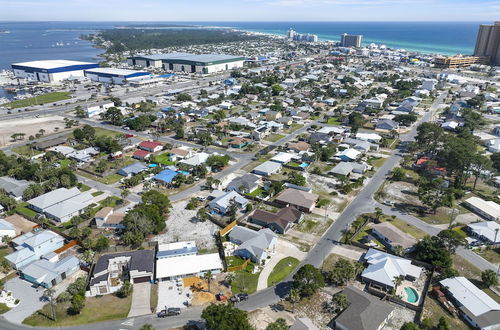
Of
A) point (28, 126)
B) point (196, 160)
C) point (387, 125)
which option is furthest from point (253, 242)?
point (28, 126)

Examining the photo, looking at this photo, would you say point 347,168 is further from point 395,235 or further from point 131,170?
point 131,170

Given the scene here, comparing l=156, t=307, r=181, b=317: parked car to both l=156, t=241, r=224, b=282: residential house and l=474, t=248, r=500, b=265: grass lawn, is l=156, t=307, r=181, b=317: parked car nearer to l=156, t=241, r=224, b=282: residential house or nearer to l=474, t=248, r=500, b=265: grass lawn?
l=156, t=241, r=224, b=282: residential house

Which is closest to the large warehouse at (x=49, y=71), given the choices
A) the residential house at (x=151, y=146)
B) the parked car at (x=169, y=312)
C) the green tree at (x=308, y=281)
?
the residential house at (x=151, y=146)

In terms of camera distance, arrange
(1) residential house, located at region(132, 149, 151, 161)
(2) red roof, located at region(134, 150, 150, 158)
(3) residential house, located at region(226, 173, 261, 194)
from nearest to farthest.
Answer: (3) residential house, located at region(226, 173, 261, 194) → (1) residential house, located at region(132, 149, 151, 161) → (2) red roof, located at region(134, 150, 150, 158)

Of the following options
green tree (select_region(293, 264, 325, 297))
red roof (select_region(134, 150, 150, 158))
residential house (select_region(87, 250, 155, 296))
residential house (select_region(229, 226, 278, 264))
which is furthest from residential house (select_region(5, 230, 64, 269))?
green tree (select_region(293, 264, 325, 297))

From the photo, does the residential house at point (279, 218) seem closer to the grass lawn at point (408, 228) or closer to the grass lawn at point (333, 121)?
the grass lawn at point (408, 228)
